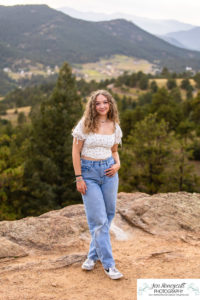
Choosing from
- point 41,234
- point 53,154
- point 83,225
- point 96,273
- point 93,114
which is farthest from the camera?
point 53,154

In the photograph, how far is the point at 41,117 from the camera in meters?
17.8

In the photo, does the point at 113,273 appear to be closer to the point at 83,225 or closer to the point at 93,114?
the point at 83,225

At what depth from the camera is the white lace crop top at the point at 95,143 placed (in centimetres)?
445

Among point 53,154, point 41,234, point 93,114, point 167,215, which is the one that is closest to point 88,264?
point 41,234

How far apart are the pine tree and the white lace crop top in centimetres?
1226

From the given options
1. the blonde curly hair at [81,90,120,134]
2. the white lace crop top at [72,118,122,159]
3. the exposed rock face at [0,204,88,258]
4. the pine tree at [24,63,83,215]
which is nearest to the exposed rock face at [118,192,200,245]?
the exposed rock face at [0,204,88,258]

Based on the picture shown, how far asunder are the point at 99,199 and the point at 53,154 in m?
13.4

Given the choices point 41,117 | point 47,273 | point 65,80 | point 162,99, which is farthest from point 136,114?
point 47,273

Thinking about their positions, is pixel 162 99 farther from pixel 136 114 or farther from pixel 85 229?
pixel 85 229

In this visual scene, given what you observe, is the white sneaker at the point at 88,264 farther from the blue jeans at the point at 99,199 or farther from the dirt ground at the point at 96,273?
the blue jeans at the point at 99,199

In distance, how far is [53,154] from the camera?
17547 mm

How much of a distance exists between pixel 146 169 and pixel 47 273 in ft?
45.9

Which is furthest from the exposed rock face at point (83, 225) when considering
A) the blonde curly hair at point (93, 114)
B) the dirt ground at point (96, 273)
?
the blonde curly hair at point (93, 114)

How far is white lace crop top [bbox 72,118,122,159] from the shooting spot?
445cm
